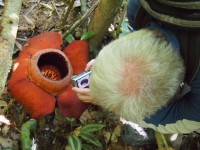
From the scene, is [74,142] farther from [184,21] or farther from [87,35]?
[184,21]

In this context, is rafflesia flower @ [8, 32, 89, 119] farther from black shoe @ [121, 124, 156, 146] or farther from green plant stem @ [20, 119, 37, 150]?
black shoe @ [121, 124, 156, 146]

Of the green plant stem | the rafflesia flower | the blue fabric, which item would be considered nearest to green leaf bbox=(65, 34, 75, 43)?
the rafflesia flower

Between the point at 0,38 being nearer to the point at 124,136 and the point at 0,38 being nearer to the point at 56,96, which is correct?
the point at 56,96

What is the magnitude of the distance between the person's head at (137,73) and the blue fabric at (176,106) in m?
0.05

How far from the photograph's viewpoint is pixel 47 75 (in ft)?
8.38

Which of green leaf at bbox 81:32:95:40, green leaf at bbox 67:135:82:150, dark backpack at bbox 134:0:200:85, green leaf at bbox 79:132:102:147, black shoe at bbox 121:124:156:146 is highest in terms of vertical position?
dark backpack at bbox 134:0:200:85

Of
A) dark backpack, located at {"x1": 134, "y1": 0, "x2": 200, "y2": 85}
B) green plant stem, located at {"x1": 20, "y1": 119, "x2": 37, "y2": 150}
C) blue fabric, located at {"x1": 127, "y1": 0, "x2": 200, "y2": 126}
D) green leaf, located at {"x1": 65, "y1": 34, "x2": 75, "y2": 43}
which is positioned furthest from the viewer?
green leaf, located at {"x1": 65, "y1": 34, "x2": 75, "y2": 43}

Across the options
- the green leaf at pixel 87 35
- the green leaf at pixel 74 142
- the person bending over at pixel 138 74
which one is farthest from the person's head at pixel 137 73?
the green leaf at pixel 87 35

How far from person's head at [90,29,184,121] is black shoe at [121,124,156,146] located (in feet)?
3.85

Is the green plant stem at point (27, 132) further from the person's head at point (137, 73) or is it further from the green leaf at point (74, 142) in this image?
the person's head at point (137, 73)

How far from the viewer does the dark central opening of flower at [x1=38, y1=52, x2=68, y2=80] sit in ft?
8.31

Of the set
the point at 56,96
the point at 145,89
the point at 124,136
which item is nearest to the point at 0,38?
the point at 56,96

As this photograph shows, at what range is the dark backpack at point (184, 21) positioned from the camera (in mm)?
1324

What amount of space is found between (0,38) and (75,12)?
124 cm
